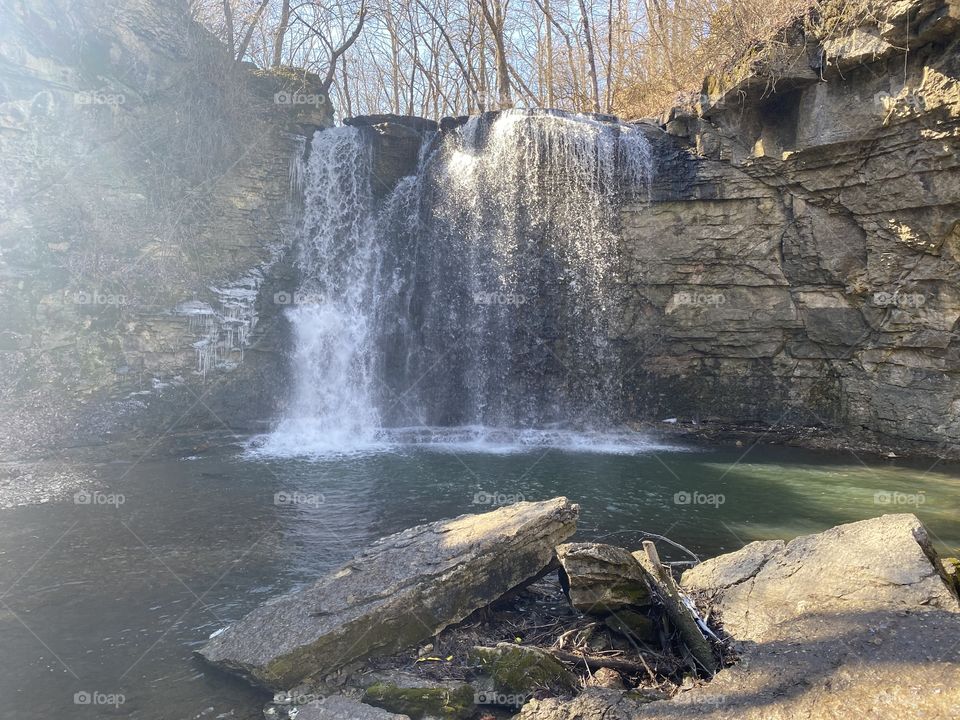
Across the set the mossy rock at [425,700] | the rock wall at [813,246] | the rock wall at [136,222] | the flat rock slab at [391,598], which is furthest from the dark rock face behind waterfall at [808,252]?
the mossy rock at [425,700]

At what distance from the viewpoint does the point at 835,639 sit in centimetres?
305

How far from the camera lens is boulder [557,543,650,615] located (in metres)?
3.78

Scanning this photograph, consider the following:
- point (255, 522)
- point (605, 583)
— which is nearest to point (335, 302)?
point (255, 522)

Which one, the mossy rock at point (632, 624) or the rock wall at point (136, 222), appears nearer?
the mossy rock at point (632, 624)

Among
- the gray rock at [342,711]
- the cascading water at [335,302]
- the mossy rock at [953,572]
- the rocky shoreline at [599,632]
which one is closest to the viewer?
the rocky shoreline at [599,632]

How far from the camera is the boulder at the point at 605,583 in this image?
3777 millimetres

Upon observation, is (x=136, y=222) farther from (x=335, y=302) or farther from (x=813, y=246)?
(x=813, y=246)

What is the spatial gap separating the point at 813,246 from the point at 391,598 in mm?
10453

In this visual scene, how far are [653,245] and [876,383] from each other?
14.9ft

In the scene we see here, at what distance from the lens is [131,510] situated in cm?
707

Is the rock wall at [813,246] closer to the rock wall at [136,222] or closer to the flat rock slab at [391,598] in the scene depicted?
the rock wall at [136,222]

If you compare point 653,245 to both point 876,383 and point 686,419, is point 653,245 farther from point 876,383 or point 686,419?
point 876,383

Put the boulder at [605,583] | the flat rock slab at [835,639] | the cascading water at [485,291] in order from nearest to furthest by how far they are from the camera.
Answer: the flat rock slab at [835,639] < the boulder at [605,583] < the cascading water at [485,291]

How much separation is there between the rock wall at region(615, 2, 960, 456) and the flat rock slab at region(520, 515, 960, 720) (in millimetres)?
8173
